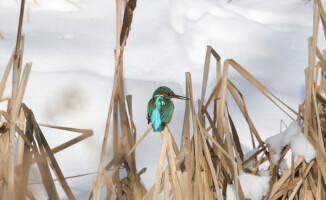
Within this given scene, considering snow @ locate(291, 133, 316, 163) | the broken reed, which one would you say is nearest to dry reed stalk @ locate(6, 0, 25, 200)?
the broken reed

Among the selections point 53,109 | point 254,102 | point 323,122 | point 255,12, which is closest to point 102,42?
point 254,102

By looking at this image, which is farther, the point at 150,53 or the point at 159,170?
the point at 150,53

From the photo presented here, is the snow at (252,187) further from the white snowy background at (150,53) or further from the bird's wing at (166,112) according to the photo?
the white snowy background at (150,53)

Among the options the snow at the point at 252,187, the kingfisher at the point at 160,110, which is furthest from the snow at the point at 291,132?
the kingfisher at the point at 160,110

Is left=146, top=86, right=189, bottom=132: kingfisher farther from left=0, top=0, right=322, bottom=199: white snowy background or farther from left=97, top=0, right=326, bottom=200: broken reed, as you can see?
left=0, top=0, right=322, bottom=199: white snowy background

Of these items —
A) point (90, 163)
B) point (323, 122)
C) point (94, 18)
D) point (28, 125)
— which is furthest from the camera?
point (94, 18)

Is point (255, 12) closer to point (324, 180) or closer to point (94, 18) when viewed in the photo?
point (94, 18)

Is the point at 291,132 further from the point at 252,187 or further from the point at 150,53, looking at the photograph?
the point at 150,53

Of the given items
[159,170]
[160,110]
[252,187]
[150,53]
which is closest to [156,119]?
[160,110]
